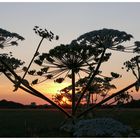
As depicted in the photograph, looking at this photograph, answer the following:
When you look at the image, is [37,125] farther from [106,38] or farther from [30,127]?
[106,38]

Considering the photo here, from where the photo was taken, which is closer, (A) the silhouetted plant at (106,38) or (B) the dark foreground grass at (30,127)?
(A) the silhouetted plant at (106,38)

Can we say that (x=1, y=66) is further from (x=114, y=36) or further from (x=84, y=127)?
(x=84, y=127)

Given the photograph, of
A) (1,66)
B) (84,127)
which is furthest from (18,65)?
(84,127)

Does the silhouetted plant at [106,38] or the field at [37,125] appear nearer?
the silhouetted plant at [106,38]

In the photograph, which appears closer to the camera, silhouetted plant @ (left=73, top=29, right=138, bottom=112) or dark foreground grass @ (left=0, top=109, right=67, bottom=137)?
silhouetted plant @ (left=73, top=29, right=138, bottom=112)

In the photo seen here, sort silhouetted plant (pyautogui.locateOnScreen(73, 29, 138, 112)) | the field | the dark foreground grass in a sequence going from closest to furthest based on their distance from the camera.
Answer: silhouetted plant (pyautogui.locateOnScreen(73, 29, 138, 112)) < the dark foreground grass < the field

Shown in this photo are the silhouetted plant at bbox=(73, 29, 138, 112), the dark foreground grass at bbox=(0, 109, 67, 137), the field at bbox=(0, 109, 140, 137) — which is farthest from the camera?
the field at bbox=(0, 109, 140, 137)

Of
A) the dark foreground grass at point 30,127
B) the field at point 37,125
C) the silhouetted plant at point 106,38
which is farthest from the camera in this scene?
the field at point 37,125

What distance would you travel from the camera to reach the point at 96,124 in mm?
10805

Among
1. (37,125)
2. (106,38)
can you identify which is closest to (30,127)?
(37,125)

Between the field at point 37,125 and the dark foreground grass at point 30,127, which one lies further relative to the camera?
the field at point 37,125

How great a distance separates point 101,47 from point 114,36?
3.34ft

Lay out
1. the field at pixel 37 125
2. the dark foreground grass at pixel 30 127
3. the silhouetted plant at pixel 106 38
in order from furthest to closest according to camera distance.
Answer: the field at pixel 37 125 → the dark foreground grass at pixel 30 127 → the silhouetted plant at pixel 106 38

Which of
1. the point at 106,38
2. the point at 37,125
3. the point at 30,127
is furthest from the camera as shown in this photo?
the point at 37,125
